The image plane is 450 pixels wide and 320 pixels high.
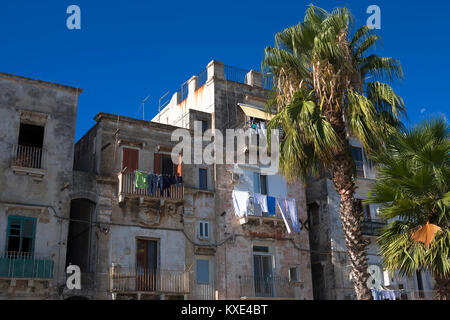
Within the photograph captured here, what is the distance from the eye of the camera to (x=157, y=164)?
27500mm

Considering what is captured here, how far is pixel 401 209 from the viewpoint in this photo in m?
15.9

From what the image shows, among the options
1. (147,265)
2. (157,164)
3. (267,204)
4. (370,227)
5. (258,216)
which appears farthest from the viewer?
(370,227)

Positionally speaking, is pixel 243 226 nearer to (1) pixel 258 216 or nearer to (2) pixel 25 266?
(1) pixel 258 216

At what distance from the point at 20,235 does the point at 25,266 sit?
1462 millimetres

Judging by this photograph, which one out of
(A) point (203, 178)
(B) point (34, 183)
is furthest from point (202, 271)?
(B) point (34, 183)

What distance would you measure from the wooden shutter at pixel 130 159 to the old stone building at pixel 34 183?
106 inches

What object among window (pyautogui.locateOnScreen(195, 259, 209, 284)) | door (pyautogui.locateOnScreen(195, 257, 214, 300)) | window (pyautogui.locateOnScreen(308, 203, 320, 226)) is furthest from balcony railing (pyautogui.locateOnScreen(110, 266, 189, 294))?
window (pyautogui.locateOnScreen(308, 203, 320, 226))

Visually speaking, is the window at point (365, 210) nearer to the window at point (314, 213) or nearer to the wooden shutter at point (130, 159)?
the window at point (314, 213)

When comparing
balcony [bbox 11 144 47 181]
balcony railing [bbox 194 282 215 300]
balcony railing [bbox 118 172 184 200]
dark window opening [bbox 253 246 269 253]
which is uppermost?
balcony [bbox 11 144 47 181]

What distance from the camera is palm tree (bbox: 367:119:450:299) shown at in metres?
15.3

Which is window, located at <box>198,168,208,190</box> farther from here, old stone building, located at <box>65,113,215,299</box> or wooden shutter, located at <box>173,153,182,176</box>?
wooden shutter, located at <box>173,153,182,176</box>
